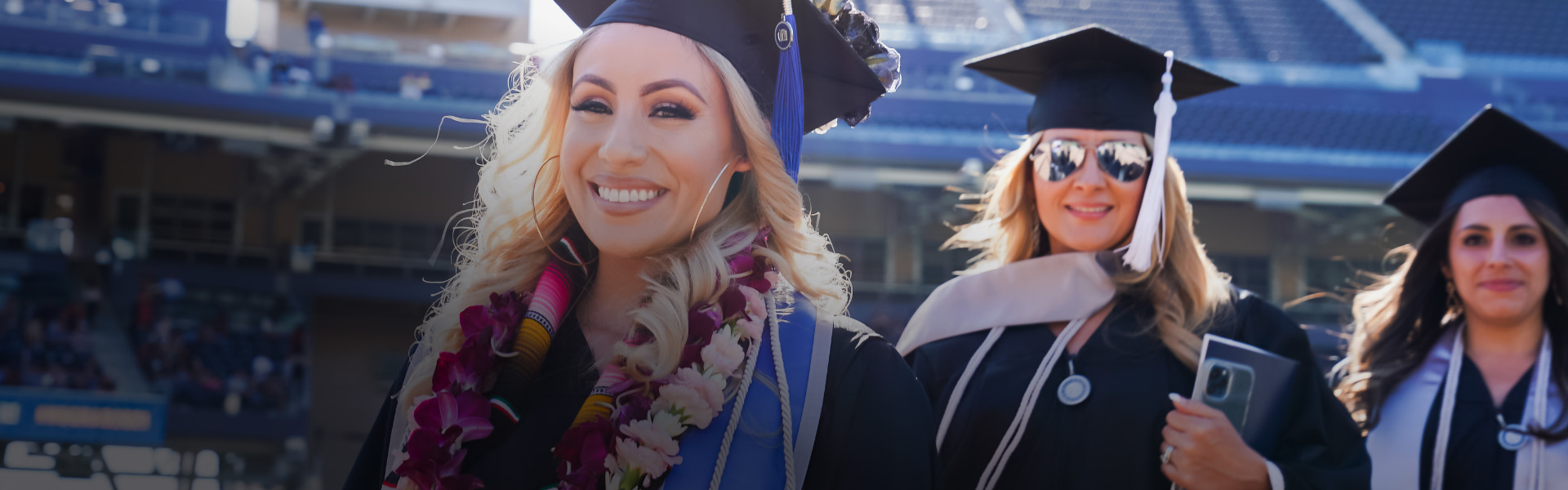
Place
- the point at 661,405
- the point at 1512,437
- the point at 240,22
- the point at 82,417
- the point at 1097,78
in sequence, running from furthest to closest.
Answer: the point at 240,22, the point at 82,417, the point at 1512,437, the point at 1097,78, the point at 661,405

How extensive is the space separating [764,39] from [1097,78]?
119 centimetres

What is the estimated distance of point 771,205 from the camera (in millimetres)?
1548

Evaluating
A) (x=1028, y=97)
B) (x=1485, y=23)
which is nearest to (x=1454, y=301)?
(x=1028, y=97)

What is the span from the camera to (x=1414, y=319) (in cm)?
302

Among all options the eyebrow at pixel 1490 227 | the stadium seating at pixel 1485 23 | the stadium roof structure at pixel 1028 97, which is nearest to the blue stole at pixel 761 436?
the eyebrow at pixel 1490 227

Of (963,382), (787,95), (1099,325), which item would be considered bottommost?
(963,382)

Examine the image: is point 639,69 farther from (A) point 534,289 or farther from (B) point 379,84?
(B) point 379,84

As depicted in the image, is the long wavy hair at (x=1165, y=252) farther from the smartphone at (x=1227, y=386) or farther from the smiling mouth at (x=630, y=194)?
the smiling mouth at (x=630, y=194)

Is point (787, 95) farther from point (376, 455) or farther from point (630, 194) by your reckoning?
point (376, 455)

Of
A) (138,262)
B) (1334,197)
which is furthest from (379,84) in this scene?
(1334,197)

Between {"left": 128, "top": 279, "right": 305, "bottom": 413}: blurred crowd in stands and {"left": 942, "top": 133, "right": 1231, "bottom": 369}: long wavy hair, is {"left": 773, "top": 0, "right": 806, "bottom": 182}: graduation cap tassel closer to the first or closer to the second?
{"left": 942, "top": 133, "right": 1231, "bottom": 369}: long wavy hair

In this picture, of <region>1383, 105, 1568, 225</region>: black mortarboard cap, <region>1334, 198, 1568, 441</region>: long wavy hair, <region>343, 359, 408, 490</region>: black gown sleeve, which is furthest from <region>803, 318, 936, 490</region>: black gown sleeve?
<region>1383, 105, 1568, 225</region>: black mortarboard cap

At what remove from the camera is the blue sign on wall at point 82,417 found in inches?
408

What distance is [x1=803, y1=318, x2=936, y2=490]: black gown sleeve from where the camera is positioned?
1.39m
